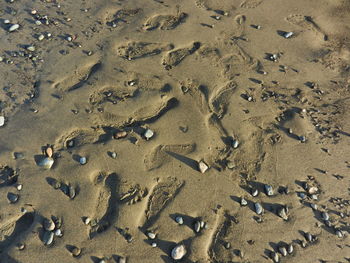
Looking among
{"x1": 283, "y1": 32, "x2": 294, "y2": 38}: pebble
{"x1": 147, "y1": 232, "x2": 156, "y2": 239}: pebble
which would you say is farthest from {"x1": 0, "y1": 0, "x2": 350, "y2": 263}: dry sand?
{"x1": 283, "y1": 32, "x2": 294, "y2": 38}: pebble

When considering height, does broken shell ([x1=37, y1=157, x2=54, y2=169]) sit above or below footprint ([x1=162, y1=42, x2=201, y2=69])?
below

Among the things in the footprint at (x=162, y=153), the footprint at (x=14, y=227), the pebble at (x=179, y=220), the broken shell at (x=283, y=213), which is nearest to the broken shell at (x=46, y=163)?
the footprint at (x=14, y=227)

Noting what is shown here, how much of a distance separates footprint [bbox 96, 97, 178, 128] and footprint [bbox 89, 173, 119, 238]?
0.96m

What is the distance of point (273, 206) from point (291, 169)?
73cm

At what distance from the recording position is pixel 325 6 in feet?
20.4

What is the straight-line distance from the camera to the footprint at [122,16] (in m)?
5.93

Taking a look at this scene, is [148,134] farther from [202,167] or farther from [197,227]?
[197,227]

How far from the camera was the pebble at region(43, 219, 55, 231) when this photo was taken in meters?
4.23

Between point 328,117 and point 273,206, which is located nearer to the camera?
point 273,206

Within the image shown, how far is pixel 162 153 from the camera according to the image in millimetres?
4703

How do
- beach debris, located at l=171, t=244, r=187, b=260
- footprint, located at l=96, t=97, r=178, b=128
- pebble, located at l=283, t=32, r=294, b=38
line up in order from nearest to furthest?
beach debris, located at l=171, t=244, r=187, b=260 < footprint, located at l=96, t=97, r=178, b=128 < pebble, located at l=283, t=32, r=294, b=38

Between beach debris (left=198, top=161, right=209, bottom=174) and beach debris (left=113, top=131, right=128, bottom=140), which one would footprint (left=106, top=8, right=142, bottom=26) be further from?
beach debris (left=198, top=161, right=209, bottom=174)

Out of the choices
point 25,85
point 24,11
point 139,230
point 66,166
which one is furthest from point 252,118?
point 24,11

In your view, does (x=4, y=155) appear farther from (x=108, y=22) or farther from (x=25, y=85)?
(x=108, y=22)
